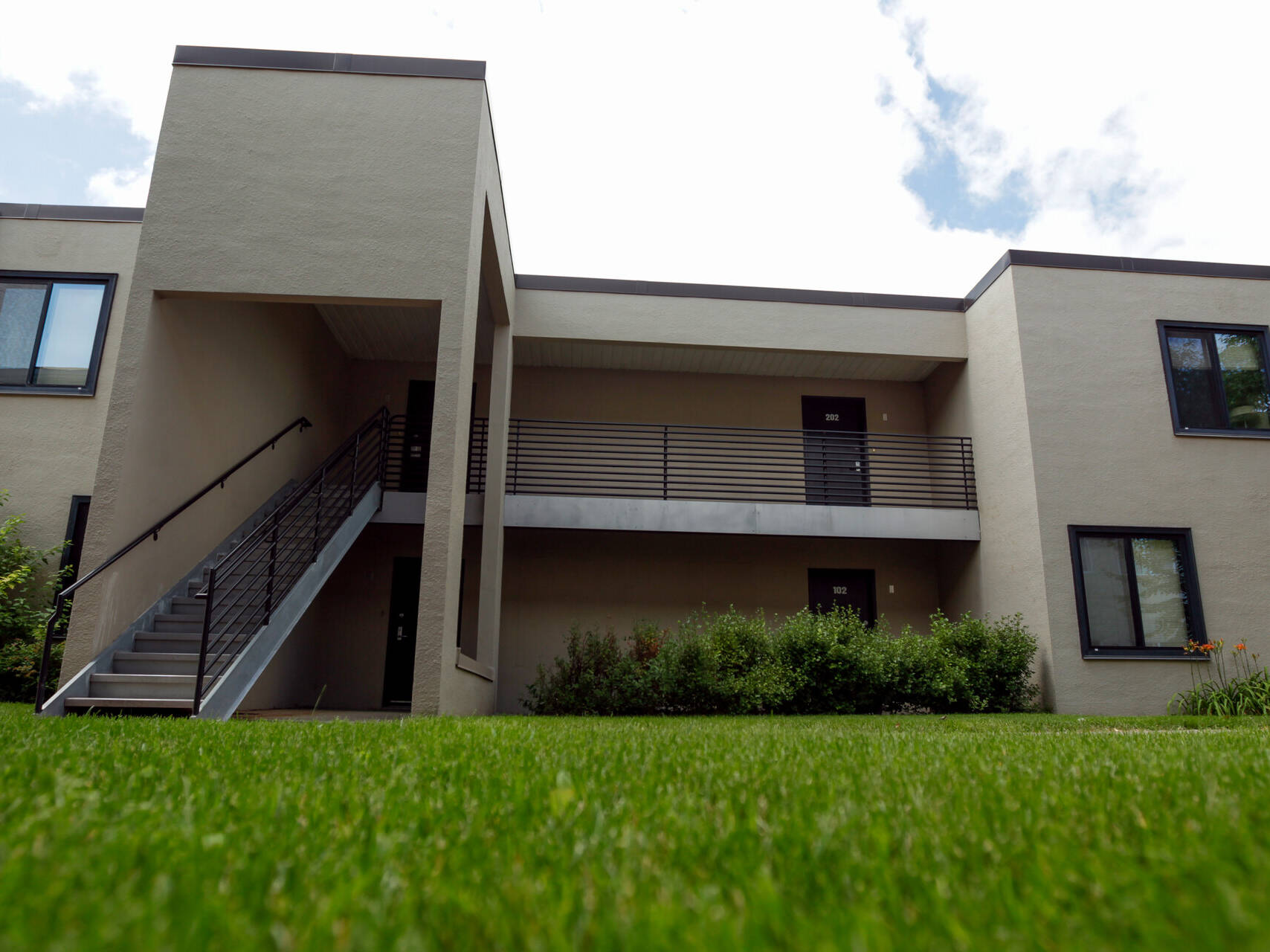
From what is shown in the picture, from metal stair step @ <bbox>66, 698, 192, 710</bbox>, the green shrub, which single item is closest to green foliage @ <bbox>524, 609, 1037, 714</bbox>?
metal stair step @ <bbox>66, 698, 192, 710</bbox>

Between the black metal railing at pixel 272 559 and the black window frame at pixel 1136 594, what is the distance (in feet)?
32.3

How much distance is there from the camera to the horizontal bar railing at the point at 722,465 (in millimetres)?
13664

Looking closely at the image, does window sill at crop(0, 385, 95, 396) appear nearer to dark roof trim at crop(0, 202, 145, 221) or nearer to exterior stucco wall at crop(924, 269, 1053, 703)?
dark roof trim at crop(0, 202, 145, 221)

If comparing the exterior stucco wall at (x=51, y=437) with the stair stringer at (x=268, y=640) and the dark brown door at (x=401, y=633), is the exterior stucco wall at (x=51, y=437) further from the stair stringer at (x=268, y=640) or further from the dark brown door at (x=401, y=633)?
the dark brown door at (x=401, y=633)

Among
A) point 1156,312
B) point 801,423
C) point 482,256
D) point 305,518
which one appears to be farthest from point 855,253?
point 305,518

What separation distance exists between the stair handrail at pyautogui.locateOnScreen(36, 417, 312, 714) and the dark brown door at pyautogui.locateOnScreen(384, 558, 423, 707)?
9.55 ft

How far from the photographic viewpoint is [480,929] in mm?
1135

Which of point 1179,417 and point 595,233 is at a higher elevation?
point 595,233

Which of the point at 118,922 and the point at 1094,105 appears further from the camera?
the point at 1094,105

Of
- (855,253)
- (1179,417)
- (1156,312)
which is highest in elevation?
(855,253)

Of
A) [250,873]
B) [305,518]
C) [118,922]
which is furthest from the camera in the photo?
[305,518]

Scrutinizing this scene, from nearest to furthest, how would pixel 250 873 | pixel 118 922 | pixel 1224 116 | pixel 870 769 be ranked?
1. pixel 118 922
2. pixel 250 873
3. pixel 870 769
4. pixel 1224 116

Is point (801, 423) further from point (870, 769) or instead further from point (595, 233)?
point (595, 233)

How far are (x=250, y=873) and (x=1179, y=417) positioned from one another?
13.2 metres
